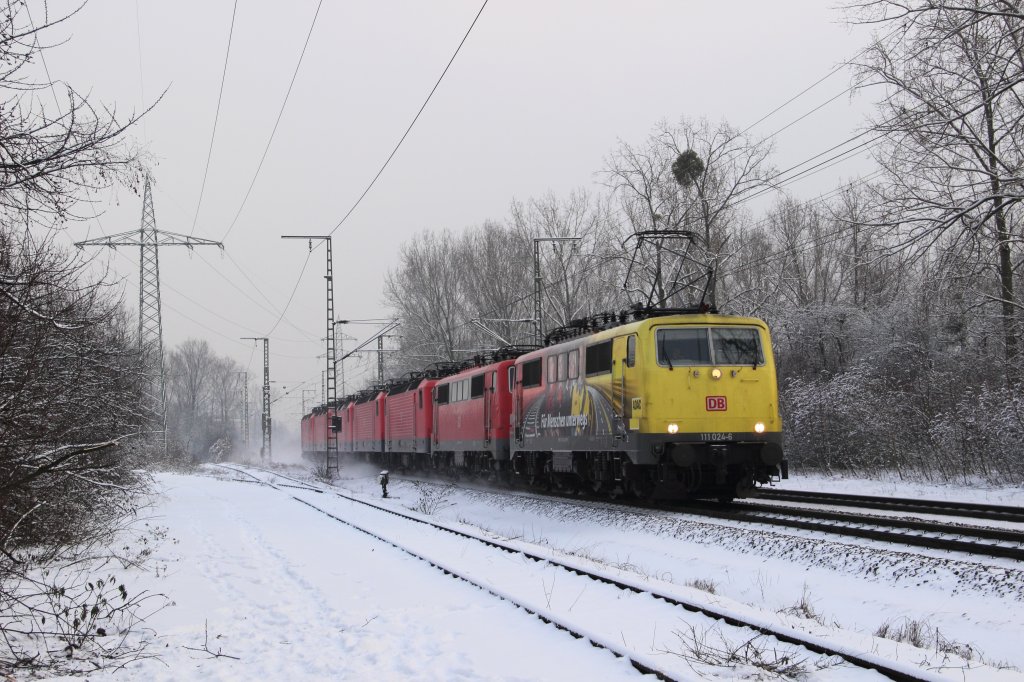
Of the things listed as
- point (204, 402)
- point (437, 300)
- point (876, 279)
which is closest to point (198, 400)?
point (204, 402)

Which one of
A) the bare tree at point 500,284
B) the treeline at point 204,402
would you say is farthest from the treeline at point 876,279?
the treeline at point 204,402

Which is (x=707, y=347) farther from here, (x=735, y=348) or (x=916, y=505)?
(x=916, y=505)

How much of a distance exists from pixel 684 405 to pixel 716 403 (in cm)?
60

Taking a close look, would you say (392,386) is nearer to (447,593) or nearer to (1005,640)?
(447,593)

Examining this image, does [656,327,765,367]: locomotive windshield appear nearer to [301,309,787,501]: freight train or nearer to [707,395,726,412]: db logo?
[301,309,787,501]: freight train

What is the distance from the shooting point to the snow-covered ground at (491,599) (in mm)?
6762

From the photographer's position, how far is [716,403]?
15.8 m

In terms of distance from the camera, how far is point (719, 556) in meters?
12.0

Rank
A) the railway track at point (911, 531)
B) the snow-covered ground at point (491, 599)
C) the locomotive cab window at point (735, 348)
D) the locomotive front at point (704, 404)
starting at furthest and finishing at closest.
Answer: the locomotive cab window at point (735, 348)
the locomotive front at point (704, 404)
the railway track at point (911, 531)
the snow-covered ground at point (491, 599)

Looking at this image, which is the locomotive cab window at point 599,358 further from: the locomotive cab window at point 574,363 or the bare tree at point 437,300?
the bare tree at point 437,300

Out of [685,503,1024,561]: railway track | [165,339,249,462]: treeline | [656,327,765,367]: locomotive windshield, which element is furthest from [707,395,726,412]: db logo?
[165,339,249,462]: treeline

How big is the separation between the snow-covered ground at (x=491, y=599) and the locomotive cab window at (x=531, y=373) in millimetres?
5937

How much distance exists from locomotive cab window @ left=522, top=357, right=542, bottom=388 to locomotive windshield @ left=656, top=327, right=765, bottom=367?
19.7 feet

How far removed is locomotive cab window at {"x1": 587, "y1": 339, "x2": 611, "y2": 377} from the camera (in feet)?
56.5
